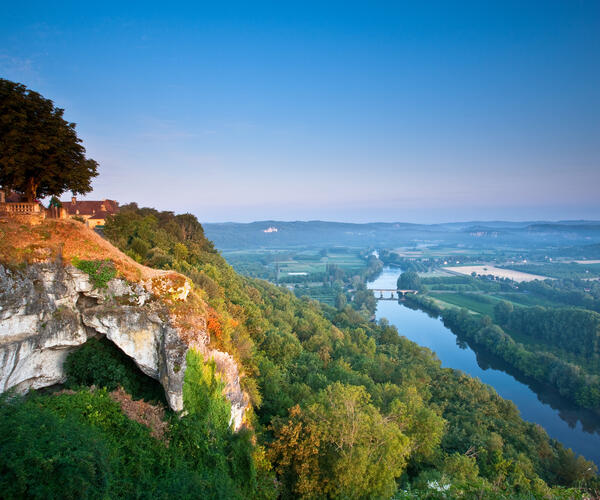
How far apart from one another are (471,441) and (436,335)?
4634 centimetres

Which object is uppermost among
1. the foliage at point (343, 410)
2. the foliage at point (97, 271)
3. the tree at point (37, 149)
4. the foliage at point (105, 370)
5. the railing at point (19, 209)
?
the tree at point (37, 149)

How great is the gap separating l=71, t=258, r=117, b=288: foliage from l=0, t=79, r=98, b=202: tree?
5.96 meters

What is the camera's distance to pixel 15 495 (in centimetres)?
691

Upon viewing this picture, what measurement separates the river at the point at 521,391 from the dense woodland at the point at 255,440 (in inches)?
405

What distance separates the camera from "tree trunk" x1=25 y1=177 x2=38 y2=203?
53.3 ft

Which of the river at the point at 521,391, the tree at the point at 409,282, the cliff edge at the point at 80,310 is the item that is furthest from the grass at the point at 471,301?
the cliff edge at the point at 80,310

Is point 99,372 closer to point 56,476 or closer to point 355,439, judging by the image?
point 56,476

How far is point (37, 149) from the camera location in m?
15.2

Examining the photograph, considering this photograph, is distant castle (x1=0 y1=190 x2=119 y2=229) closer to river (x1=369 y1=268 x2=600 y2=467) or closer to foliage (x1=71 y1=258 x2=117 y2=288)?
foliage (x1=71 y1=258 x2=117 y2=288)

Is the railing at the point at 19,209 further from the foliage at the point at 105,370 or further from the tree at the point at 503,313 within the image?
the tree at the point at 503,313

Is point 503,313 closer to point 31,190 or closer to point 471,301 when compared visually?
point 471,301

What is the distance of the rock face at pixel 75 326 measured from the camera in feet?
38.2

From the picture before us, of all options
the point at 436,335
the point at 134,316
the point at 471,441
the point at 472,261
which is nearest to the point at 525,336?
the point at 436,335

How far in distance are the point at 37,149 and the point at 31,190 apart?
2.44 m
